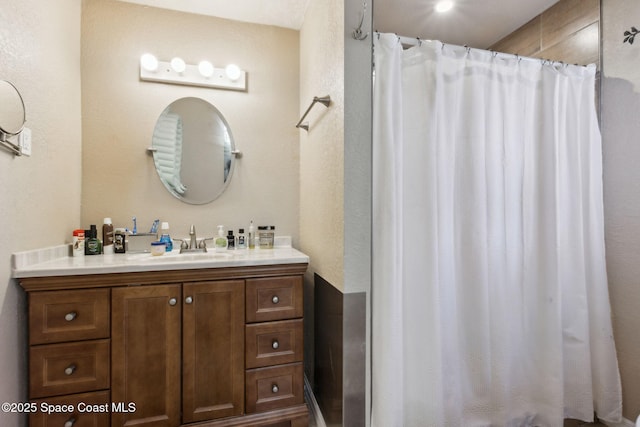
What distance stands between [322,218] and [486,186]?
86cm

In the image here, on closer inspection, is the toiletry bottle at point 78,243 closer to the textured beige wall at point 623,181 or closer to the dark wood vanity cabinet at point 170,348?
the dark wood vanity cabinet at point 170,348

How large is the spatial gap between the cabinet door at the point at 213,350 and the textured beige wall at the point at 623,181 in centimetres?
200

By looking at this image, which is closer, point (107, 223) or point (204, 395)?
point (204, 395)

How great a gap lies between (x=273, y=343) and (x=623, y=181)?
79.7 inches

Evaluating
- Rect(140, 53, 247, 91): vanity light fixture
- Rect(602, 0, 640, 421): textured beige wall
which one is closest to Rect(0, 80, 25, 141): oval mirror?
Rect(140, 53, 247, 91): vanity light fixture

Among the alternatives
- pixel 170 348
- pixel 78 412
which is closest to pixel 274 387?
pixel 170 348

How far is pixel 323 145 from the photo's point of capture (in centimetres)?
148

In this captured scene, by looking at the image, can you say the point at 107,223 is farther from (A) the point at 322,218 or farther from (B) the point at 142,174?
(A) the point at 322,218

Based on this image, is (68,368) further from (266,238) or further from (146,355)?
(266,238)

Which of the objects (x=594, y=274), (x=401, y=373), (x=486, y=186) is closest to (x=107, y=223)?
(x=401, y=373)

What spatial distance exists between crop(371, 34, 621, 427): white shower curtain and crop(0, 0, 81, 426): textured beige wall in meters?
1.49

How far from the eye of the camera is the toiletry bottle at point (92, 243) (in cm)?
153

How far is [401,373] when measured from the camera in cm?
Result: 121

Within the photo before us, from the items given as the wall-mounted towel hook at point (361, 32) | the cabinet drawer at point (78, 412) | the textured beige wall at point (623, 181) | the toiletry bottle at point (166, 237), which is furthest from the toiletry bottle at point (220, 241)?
the textured beige wall at point (623, 181)
